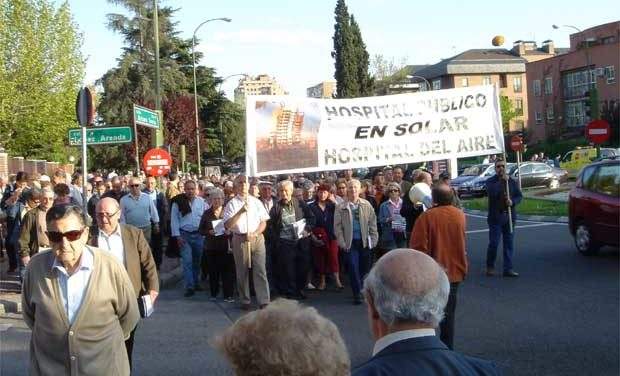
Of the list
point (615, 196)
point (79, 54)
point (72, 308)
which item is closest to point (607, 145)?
point (79, 54)

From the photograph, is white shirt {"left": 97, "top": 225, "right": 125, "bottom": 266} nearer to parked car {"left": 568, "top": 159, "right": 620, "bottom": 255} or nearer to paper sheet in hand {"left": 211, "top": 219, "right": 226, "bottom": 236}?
paper sheet in hand {"left": 211, "top": 219, "right": 226, "bottom": 236}

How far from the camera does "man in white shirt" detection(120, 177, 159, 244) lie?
12.5m

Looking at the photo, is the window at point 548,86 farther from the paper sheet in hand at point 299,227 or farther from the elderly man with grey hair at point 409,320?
the elderly man with grey hair at point 409,320

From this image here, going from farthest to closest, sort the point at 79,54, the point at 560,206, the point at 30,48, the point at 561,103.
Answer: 1. the point at 561,103
2. the point at 79,54
3. the point at 30,48
4. the point at 560,206

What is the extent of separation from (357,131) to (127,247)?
5139 mm

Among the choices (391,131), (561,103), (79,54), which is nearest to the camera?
(391,131)

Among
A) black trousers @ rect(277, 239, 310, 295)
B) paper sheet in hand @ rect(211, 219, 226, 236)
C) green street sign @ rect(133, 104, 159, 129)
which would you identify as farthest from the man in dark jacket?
green street sign @ rect(133, 104, 159, 129)

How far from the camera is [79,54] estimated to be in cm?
4669

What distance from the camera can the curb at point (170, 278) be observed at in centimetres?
1375

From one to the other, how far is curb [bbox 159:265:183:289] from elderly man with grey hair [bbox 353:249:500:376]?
1090cm

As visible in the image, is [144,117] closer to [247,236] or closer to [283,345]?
[247,236]

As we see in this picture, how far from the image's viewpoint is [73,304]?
15.5 ft

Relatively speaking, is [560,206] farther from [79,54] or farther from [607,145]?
[607,145]

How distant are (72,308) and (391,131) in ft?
21.5
